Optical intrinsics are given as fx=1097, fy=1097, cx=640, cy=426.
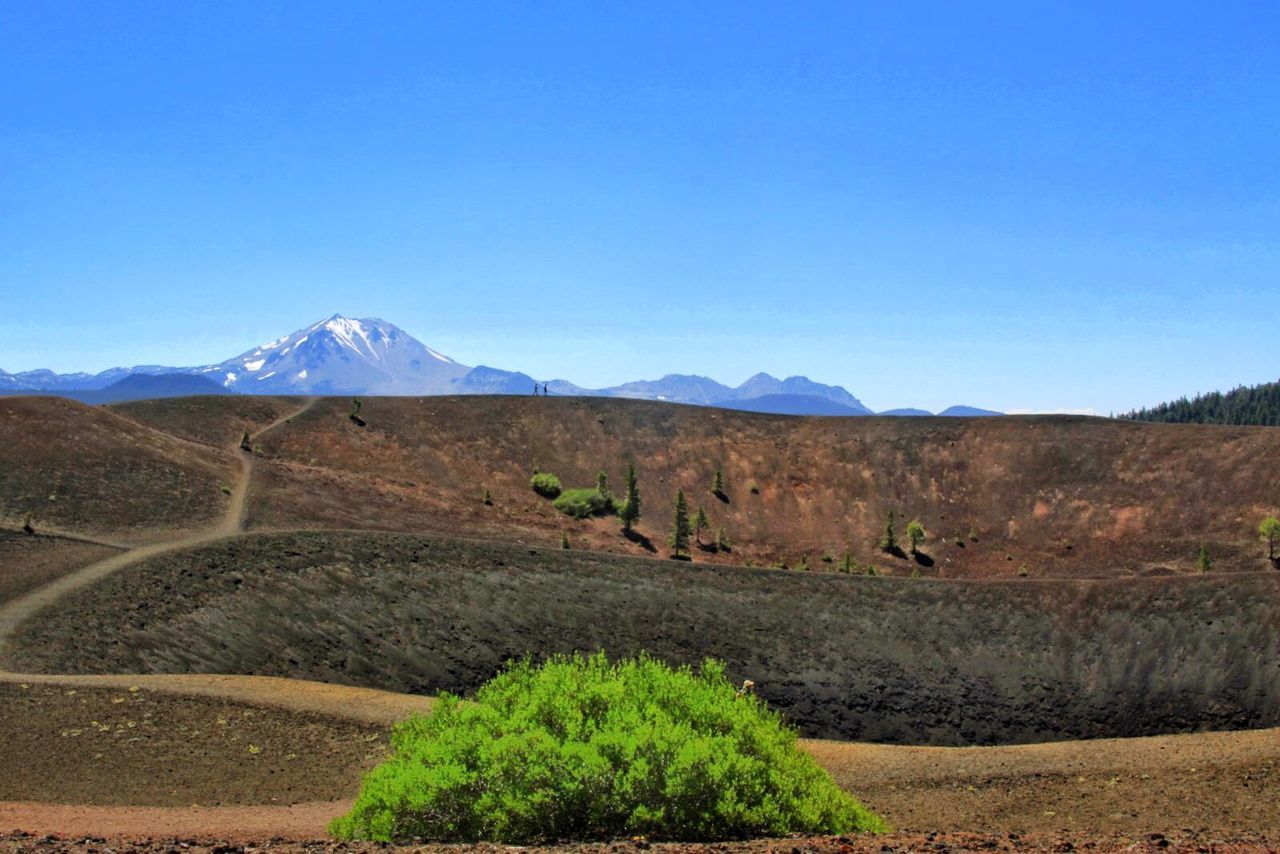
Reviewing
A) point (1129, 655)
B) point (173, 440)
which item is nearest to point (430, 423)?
point (173, 440)

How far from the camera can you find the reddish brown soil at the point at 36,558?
4009 centimetres

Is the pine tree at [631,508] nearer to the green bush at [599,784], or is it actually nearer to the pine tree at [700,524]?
the pine tree at [700,524]

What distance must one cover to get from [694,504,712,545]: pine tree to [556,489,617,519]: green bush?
21.2 ft

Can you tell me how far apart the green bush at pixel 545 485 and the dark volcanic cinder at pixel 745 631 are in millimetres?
41351

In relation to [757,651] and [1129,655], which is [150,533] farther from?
[1129,655]

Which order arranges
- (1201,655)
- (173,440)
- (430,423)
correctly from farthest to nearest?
(430,423) < (173,440) < (1201,655)

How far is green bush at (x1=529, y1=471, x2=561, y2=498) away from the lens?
87375mm

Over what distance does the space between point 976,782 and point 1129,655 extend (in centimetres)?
1493

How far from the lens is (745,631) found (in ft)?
135

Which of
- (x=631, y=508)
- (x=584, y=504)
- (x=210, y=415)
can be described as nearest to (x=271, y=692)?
(x=631, y=508)

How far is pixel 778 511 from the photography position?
293 ft

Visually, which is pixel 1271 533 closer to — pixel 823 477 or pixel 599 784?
pixel 823 477

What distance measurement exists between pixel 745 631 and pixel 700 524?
1633 inches

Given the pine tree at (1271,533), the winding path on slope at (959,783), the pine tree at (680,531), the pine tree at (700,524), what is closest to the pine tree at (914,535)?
the pine tree at (700,524)
